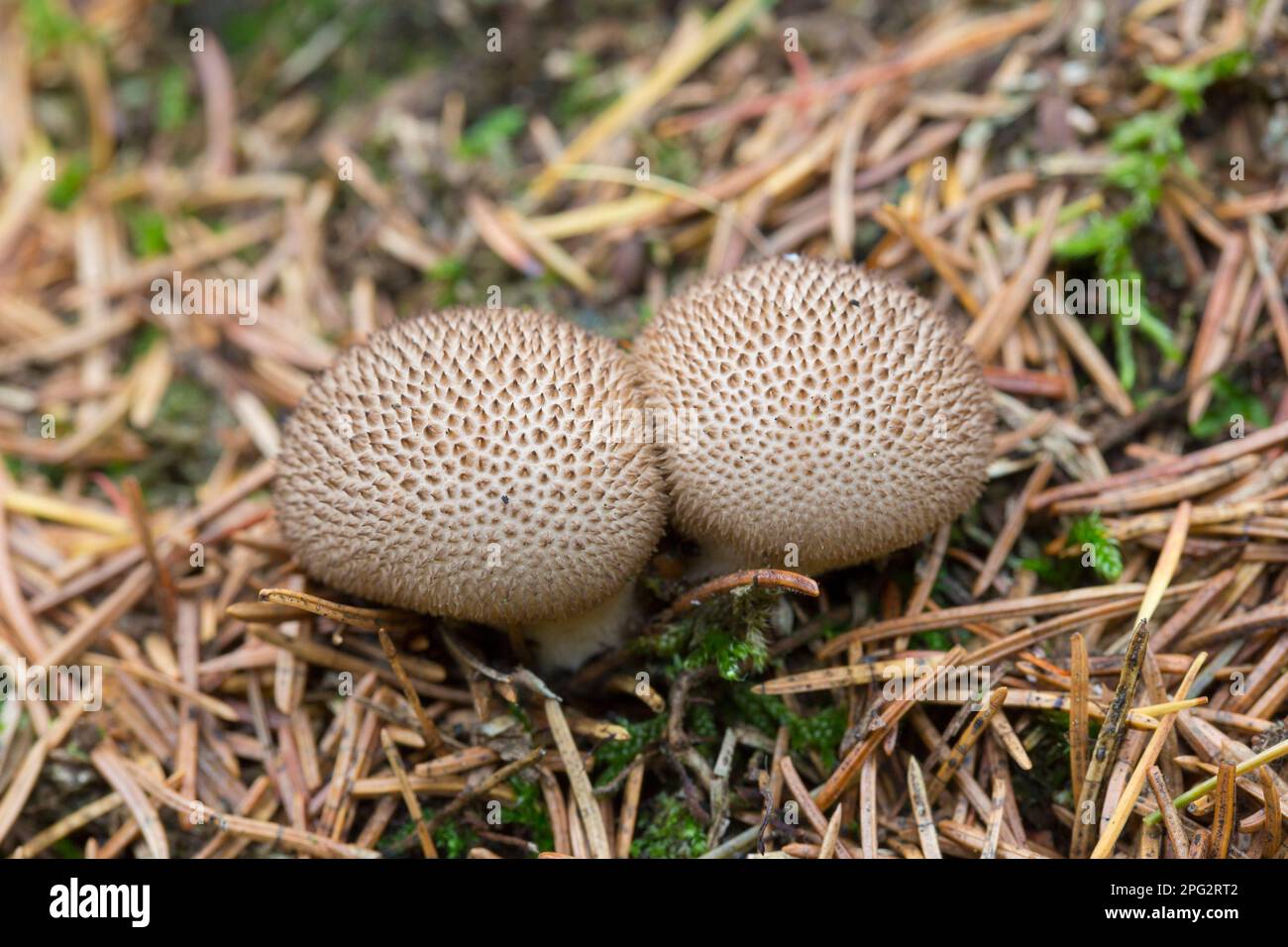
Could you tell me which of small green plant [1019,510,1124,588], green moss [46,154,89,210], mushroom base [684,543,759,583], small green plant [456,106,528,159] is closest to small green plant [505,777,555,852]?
mushroom base [684,543,759,583]

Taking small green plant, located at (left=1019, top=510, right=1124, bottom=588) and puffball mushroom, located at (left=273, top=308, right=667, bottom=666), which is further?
small green plant, located at (left=1019, top=510, right=1124, bottom=588)

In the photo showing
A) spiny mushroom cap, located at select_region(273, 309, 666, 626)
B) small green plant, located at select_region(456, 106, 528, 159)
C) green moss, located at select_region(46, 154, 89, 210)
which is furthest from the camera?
green moss, located at select_region(46, 154, 89, 210)

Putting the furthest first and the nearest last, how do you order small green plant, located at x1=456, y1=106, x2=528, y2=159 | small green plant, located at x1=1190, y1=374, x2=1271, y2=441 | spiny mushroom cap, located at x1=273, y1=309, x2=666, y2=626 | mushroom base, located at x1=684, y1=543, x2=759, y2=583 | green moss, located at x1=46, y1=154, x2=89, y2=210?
green moss, located at x1=46, y1=154, x2=89, y2=210, small green plant, located at x1=456, y1=106, x2=528, y2=159, small green plant, located at x1=1190, y1=374, x2=1271, y2=441, mushroom base, located at x1=684, y1=543, x2=759, y2=583, spiny mushroom cap, located at x1=273, y1=309, x2=666, y2=626

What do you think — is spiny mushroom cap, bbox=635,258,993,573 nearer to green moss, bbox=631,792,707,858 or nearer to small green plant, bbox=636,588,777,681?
small green plant, bbox=636,588,777,681

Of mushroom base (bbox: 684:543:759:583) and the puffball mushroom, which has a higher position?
the puffball mushroom

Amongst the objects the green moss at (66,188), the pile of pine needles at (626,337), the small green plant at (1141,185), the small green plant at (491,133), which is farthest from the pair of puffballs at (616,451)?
the green moss at (66,188)
